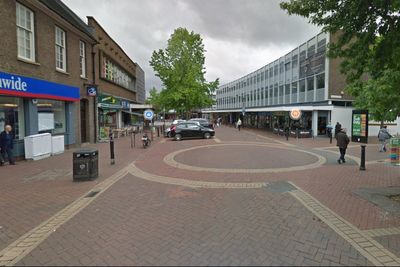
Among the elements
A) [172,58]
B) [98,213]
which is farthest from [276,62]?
[98,213]

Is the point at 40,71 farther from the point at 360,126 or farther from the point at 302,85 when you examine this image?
the point at 302,85

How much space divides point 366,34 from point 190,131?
17.4 meters

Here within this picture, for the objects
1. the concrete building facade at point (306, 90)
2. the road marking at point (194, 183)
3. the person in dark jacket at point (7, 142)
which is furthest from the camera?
the concrete building facade at point (306, 90)

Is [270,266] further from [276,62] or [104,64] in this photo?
[276,62]

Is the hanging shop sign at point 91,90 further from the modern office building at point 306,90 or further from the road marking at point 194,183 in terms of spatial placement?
the modern office building at point 306,90

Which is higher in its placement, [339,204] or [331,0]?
[331,0]

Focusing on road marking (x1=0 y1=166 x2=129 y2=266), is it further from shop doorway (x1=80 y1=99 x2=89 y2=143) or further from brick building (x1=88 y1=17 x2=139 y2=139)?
brick building (x1=88 y1=17 x2=139 y2=139)

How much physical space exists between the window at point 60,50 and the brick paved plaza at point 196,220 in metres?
7.60

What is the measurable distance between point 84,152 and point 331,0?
756cm

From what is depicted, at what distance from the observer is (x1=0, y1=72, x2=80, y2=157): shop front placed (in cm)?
1075

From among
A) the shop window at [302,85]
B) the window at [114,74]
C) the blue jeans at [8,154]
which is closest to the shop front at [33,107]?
the blue jeans at [8,154]

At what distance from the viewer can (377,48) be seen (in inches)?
231

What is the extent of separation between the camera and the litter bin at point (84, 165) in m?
7.93

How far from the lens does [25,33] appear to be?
465 inches
